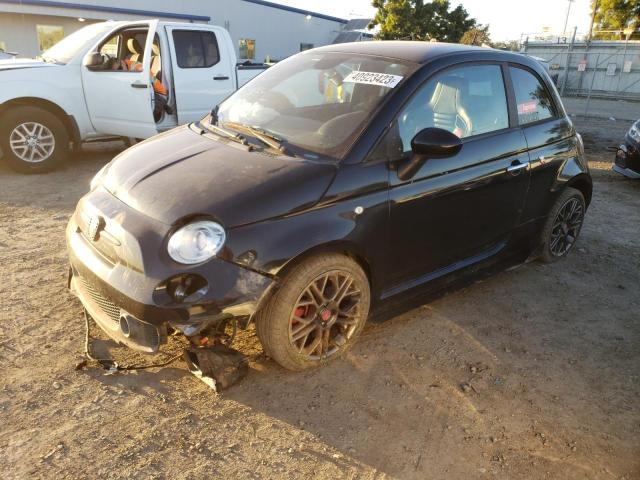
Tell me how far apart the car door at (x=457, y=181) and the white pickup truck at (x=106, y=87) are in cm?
461

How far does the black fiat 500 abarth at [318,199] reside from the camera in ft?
7.98

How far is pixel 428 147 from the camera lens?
286 centimetres

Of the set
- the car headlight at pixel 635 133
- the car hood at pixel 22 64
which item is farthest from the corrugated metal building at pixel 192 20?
the car headlight at pixel 635 133

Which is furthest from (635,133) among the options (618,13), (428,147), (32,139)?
(618,13)

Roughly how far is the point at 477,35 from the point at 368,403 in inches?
1452

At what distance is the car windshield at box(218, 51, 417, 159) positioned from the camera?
2973mm

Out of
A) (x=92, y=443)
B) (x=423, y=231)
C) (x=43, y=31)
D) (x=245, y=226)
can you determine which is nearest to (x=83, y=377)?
(x=92, y=443)

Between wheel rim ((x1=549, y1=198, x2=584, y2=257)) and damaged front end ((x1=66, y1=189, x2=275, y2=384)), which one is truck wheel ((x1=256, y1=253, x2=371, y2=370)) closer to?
damaged front end ((x1=66, y1=189, x2=275, y2=384))

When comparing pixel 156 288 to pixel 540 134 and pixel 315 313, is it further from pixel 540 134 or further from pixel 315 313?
pixel 540 134

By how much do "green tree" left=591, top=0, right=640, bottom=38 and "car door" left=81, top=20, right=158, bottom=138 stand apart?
36994 mm

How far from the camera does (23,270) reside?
392cm

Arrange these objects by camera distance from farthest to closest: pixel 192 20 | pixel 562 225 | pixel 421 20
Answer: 1. pixel 421 20
2. pixel 192 20
3. pixel 562 225

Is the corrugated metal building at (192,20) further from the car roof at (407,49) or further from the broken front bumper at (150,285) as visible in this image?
the broken front bumper at (150,285)

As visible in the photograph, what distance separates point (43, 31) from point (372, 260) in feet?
65.9
